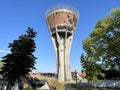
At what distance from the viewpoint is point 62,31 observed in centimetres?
9231

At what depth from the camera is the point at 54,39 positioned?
94500 millimetres

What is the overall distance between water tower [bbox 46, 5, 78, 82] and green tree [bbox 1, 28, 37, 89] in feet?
179

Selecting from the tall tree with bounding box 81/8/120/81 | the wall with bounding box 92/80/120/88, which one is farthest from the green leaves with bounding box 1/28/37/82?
the wall with bounding box 92/80/120/88

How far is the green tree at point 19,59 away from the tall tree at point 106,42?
12631 mm

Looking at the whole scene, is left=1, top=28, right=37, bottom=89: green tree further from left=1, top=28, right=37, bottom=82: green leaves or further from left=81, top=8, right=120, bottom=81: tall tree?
left=81, top=8, right=120, bottom=81: tall tree

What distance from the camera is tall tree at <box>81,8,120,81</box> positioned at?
40.0m

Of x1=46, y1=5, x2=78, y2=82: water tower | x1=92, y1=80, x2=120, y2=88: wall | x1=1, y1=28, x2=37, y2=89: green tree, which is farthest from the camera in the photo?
x1=46, y1=5, x2=78, y2=82: water tower

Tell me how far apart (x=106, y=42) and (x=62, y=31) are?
167ft

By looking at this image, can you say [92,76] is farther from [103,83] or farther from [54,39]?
[54,39]

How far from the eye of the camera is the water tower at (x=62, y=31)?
91.6 metres

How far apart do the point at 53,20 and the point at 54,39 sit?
7.44 metres

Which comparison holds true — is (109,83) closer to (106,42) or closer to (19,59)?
(106,42)

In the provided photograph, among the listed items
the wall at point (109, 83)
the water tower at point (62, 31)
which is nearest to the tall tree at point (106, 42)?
the wall at point (109, 83)

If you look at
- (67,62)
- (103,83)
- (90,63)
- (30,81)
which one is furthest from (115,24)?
(67,62)
